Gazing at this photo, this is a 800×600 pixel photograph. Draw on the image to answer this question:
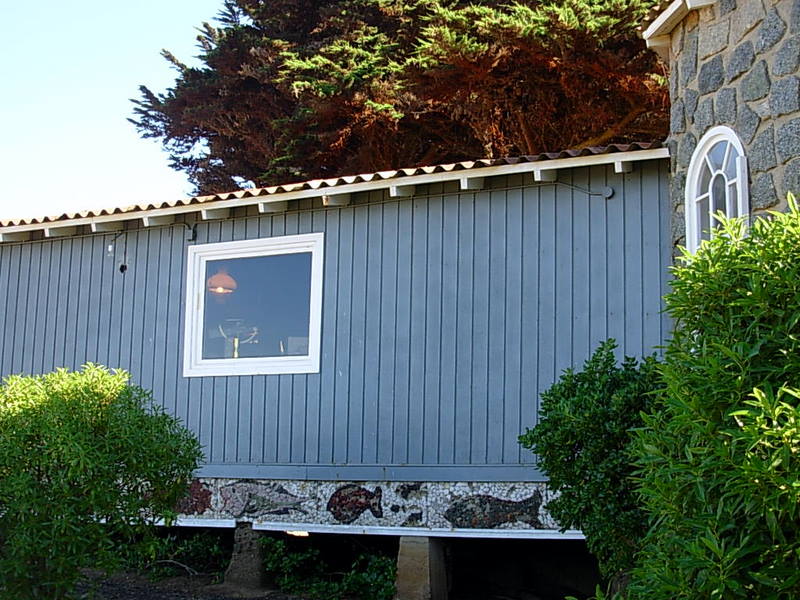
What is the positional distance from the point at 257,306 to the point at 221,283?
49 centimetres

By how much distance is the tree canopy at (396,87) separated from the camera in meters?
12.6

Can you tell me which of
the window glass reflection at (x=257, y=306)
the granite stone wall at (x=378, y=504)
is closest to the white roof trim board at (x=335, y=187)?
the window glass reflection at (x=257, y=306)

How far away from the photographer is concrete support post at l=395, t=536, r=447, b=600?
288 inches

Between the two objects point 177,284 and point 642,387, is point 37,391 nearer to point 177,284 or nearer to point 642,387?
point 177,284

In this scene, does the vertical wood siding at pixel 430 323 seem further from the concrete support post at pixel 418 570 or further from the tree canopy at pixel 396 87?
the tree canopy at pixel 396 87

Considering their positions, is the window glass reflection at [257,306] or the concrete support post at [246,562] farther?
the window glass reflection at [257,306]

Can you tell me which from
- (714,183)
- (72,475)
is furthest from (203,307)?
(714,183)

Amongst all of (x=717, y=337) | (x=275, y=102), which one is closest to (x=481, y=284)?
(x=717, y=337)

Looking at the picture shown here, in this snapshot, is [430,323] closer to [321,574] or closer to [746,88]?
[321,574]

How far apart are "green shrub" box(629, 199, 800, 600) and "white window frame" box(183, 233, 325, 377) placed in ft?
14.9

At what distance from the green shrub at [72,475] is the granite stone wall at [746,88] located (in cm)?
361

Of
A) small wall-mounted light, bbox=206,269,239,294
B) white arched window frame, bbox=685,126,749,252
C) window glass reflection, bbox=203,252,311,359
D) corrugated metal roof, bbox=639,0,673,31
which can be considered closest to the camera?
white arched window frame, bbox=685,126,749,252

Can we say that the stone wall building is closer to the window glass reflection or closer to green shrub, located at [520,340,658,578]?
green shrub, located at [520,340,658,578]

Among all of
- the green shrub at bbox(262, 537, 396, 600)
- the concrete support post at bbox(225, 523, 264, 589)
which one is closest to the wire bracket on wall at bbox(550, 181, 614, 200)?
the green shrub at bbox(262, 537, 396, 600)
